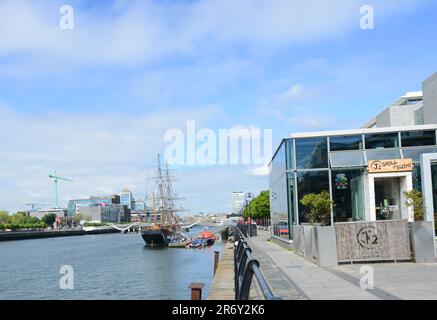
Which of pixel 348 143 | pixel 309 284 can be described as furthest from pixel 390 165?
pixel 309 284

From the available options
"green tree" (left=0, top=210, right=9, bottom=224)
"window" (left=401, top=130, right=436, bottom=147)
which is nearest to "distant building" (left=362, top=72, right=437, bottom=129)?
"window" (left=401, top=130, right=436, bottom=147)

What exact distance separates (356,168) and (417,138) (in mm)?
4208

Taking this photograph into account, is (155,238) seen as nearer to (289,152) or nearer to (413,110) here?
(413,110)

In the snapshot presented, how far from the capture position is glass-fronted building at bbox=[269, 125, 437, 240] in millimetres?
29391

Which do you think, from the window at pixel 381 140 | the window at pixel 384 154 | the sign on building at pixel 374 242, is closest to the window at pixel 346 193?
the window at pixel 384 154

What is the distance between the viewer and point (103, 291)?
31.8m

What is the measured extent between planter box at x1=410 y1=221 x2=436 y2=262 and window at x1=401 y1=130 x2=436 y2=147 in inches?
493

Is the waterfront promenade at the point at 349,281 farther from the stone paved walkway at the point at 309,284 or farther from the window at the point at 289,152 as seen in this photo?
the window at the point at 289,152

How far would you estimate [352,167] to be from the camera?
1184 inches

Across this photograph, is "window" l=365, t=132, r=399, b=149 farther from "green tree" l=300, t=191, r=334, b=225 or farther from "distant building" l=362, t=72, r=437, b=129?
"distant building" l=362, t=72, r=437, b=129

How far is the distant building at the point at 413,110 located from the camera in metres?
46.1

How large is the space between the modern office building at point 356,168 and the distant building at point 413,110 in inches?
673
